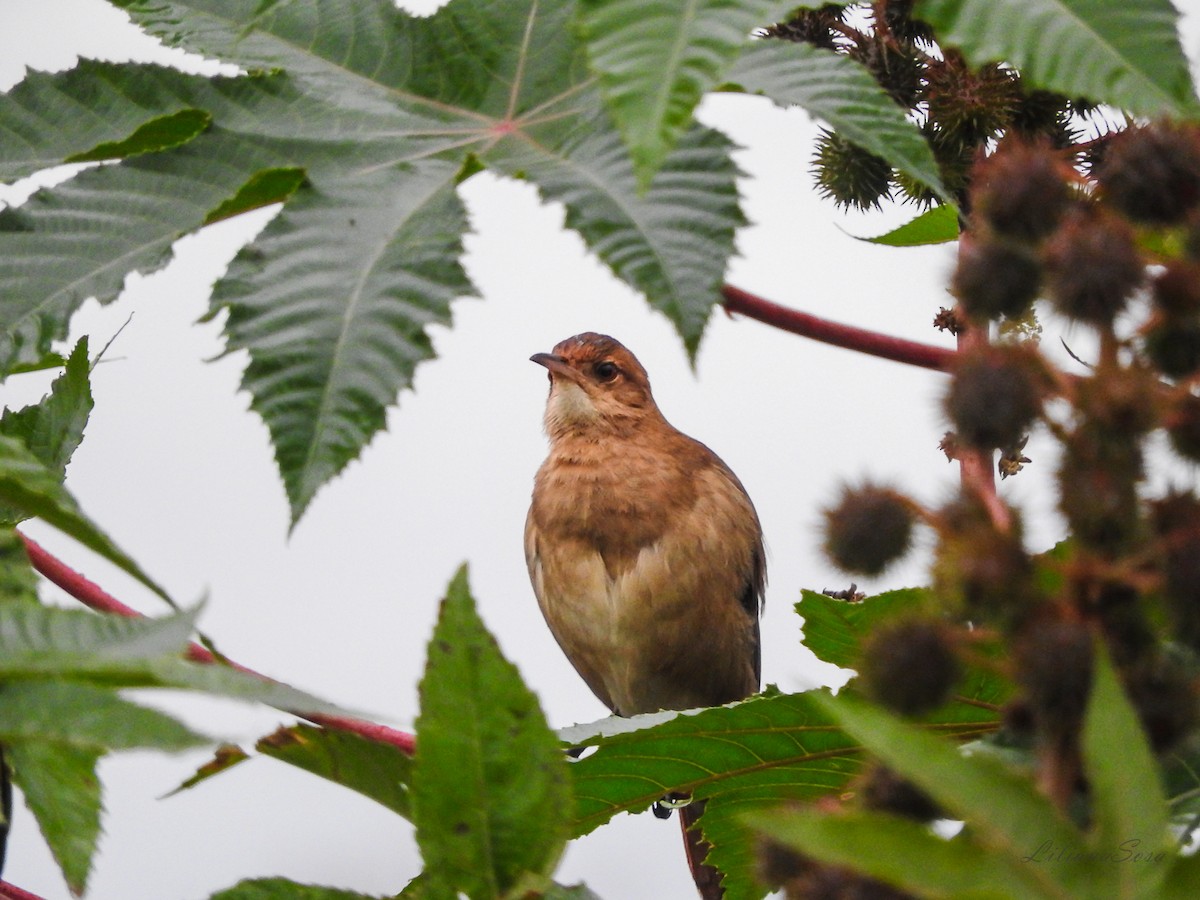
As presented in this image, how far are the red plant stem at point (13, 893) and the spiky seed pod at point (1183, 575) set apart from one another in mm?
1341

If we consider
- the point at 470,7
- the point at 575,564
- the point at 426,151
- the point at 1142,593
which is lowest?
the point at 1142,593

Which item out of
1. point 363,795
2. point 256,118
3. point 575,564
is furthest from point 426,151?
point 575,564

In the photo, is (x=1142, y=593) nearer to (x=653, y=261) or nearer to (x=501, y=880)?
(x=501, y=880)

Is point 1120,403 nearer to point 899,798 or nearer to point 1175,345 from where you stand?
point 1175,345

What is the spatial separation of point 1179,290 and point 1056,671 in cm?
31

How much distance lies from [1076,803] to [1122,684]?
80 millimetres

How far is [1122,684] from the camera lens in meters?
0.99

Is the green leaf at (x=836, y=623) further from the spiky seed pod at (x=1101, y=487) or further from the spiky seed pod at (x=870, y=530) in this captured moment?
the spiky seed pod at (x=1101, y=487)

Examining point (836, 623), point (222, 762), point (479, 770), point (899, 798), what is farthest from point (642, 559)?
point (899, 798)

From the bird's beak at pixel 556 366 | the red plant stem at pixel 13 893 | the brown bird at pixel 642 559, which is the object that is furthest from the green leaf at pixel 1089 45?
the bird's beak at pixel 556 366

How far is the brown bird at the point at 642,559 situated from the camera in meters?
4.93

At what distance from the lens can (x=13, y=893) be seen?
1.82 m

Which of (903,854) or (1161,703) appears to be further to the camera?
(1161,703)

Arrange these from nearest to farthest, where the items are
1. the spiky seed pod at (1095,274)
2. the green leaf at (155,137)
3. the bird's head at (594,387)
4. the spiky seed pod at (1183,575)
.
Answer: the spiky seed pod at (1183,575) < the spiky seed pod at (1095,274) < the green leaf at (155,137) < the bird's head at (594,387)
